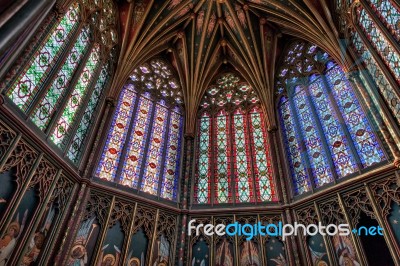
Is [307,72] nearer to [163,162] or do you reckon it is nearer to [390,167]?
[390,167]

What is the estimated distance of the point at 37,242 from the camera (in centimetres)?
709

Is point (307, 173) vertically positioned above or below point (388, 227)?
above

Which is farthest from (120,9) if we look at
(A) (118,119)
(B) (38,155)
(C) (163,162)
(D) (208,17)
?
(B) (38,155)

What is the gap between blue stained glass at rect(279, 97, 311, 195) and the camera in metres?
10.4

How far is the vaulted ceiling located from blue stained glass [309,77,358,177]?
1800 mm

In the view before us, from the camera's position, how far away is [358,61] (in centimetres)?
998

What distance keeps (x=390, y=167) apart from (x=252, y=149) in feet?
16.7

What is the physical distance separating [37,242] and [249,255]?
19.8 feet

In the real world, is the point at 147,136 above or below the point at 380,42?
below

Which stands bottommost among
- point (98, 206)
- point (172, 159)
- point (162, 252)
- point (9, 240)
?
point (9, 240)

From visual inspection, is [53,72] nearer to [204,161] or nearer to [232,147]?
[204,161]

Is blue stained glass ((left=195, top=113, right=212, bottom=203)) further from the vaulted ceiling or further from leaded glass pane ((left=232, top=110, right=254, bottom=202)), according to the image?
leaded glass pane ((left=232, top=110, right=254, bottom=202))

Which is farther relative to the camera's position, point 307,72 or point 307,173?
point 307,72

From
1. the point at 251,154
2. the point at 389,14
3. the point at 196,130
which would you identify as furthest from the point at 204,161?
the point at 389,14
